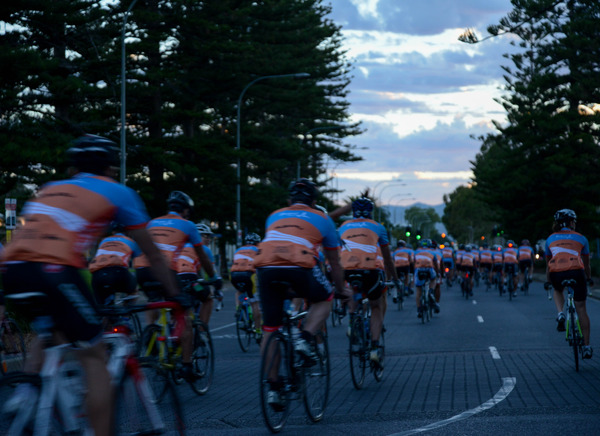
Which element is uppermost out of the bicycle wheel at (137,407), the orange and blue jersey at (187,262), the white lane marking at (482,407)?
the orange and blue jersey at (187,262)

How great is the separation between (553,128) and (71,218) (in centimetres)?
4887

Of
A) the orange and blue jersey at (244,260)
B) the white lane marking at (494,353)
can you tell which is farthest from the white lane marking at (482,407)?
the orange and blue jersey at (244,260)

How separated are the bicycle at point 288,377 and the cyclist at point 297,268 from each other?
0.15 ft

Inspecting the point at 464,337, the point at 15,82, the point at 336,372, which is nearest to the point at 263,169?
the point at 15,82

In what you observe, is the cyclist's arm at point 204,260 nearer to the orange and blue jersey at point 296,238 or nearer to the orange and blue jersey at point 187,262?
the orange and blue jersey at point 296,238

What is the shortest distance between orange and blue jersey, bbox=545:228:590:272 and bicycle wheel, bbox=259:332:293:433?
543 centimetres

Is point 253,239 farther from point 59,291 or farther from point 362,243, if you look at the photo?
point 59,291

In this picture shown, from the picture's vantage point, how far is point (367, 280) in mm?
10961

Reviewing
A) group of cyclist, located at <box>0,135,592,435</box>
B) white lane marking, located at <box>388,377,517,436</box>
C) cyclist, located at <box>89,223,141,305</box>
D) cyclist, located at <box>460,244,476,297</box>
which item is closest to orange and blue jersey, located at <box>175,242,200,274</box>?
group of cyclist, located at <box>0,135,592,435</box>

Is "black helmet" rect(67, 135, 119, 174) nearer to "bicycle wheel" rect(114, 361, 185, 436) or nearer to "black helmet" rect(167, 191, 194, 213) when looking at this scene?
"bicycle wheel" rect(114, 361, 185, 436)

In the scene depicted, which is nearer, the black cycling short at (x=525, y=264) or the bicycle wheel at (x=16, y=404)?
the bicycle wheel at (x=16, y=404)

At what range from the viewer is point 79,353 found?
16.0 ft

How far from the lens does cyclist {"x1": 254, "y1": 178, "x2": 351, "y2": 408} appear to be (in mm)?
7875

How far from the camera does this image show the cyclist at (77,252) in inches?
189
